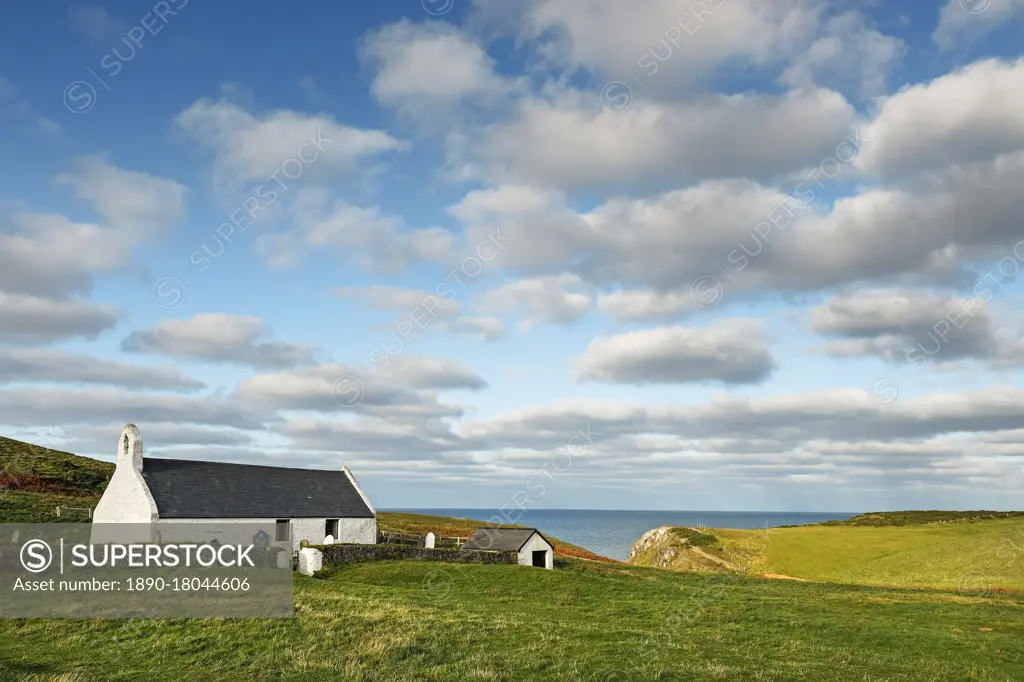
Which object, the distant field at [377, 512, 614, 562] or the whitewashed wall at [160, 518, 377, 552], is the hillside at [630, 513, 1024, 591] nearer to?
the distant field at [377, 512, 614, 562]

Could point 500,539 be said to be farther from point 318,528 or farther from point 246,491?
point 246,491

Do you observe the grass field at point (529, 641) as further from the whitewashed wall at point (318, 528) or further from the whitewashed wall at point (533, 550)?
the whitewashed wall at point (318, 528)

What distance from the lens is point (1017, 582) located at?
58062 millimetres

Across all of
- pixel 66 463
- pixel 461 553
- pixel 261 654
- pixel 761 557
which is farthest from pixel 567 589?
pixel 66 463

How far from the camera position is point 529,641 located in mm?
25234

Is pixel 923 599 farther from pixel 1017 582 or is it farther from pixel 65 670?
pixel 65 670

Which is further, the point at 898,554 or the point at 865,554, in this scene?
the point at 865,554

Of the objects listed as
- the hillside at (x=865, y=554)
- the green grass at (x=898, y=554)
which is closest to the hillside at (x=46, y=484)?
the hillside at (x=865, y=554)

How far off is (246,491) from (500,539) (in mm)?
19788

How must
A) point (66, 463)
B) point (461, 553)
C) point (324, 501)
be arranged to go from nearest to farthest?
1. point (461, 553)
2. point (324, 501)
3. point (66, 463)

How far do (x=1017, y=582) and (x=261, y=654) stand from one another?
61032 millimetres

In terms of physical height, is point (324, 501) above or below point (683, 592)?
above

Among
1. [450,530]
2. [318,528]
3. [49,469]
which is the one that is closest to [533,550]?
[318,528]

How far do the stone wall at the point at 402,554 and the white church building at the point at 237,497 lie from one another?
6.32 metres
